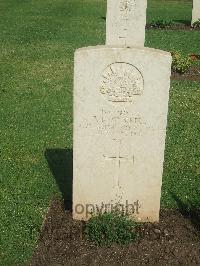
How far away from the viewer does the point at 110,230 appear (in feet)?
16.9

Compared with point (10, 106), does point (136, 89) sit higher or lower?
higher

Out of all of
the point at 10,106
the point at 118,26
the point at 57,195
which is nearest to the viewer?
the point at 57,195

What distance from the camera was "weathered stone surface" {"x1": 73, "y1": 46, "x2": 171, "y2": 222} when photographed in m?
4.80

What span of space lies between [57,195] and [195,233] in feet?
6.20

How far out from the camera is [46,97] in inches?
407

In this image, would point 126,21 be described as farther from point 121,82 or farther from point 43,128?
point 121,82

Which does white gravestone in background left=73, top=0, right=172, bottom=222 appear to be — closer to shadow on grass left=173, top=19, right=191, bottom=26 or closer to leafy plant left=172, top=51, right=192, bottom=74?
leafy plant left=172, top=51, right=192, bottom=74

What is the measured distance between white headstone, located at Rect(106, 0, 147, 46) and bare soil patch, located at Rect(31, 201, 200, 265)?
6.29 metres

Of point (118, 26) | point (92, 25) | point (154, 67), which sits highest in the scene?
point (154, 67)

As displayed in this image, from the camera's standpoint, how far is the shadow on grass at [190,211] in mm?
5636

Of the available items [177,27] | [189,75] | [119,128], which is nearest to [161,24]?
[177,27]

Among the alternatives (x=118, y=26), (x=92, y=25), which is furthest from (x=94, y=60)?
(x=92, y=25)

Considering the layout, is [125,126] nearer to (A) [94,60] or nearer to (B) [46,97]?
(A) [94,60]

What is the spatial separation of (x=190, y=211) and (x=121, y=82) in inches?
78.7
